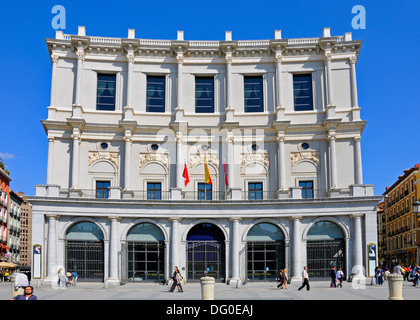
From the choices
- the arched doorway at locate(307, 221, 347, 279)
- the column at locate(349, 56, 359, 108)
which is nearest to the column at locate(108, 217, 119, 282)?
the arched doorway at locate(307, 221, 347, 279)

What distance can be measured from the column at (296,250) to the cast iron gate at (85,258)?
45.1 feet

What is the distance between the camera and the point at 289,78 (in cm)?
4584

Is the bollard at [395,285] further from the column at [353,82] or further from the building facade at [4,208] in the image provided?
the building facade at [4,208]

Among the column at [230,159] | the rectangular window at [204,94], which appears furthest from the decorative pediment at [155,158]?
the column at [230,159]

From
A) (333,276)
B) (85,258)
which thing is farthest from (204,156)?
(333,276)

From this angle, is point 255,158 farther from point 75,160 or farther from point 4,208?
point 4,208

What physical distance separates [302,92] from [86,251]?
22.5 m

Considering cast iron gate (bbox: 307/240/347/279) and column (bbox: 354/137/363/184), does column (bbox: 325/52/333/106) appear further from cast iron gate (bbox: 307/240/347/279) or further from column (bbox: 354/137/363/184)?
cast iron gate (bbox: 307/240/347/279)

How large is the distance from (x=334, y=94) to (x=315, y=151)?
17.4ft

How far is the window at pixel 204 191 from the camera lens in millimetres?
43562

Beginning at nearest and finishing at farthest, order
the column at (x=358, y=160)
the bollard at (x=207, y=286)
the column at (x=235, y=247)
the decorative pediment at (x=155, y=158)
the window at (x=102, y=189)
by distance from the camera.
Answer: the bollard at (x=207, y=286), the column at (x=235, y=247), the column at (x=358, y=160), the window at (x=102, y=189), the decorative pediment at (x=155, y=158)

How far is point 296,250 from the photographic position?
3794 centimetres
